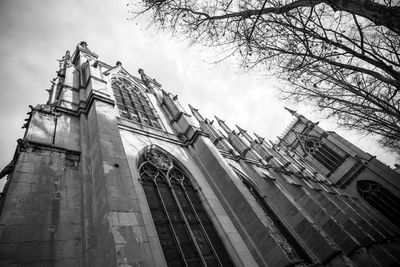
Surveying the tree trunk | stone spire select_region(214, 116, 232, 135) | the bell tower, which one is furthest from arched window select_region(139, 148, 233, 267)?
the bell tower

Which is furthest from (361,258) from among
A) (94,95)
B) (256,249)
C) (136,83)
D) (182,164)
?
(136,83)

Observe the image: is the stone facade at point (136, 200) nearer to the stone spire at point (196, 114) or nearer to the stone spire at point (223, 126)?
the stone spire at point (196, 114)

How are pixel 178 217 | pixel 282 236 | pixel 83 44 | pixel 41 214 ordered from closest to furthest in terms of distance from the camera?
pixel 41 214 → pixel 178 217 → pixel 282 236 → pixel 83 44

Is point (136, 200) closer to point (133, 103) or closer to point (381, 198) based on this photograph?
point (133, 103)

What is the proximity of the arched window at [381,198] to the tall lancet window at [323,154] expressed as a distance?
317cm

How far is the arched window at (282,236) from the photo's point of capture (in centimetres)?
634

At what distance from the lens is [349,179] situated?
23250 millimetres

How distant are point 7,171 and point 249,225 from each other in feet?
23.4

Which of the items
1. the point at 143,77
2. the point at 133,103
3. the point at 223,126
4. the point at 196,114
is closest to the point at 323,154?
the point at 223,126

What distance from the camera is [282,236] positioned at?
852 centimetres

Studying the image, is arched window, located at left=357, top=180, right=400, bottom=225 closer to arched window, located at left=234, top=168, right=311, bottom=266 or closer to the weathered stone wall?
arched window, located at left=234, top=168, right=311, bottom=266

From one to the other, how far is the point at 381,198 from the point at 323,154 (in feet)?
23.5

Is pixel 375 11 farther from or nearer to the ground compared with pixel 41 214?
nearer to the ground

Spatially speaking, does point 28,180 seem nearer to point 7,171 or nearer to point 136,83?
point 7,171
